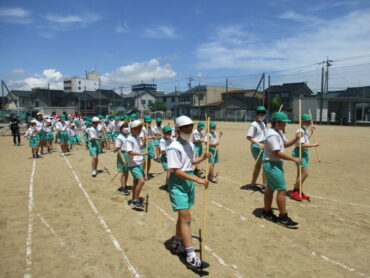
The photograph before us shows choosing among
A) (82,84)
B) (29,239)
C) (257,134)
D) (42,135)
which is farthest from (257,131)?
(82,84)

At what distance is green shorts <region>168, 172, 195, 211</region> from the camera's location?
12.9 feet

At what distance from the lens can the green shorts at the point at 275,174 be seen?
505cm

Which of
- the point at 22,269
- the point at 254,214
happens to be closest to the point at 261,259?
the point at 254,214

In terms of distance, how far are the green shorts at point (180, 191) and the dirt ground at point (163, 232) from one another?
3.01ft

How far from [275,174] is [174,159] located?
2.25 metres

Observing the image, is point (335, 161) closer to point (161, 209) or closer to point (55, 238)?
point (161, 209)

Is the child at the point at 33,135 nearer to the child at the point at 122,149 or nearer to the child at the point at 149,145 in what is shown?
the child at the point at 149,145

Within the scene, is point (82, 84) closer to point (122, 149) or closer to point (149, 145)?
point (149, 145)

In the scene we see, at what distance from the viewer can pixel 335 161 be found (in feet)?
39.0

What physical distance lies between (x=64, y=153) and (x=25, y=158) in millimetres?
1828

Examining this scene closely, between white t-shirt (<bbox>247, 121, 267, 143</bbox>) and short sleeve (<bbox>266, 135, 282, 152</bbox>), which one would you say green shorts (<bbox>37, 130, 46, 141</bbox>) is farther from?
short sleeve (<bbox>266, 135, 282, 152</bbox>)

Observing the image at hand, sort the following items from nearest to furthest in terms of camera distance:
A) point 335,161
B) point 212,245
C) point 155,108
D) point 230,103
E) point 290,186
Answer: point 212,245 < point 290,186 < point 335,161 < point 230,103 < point 155,108

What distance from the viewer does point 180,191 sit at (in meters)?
3.97

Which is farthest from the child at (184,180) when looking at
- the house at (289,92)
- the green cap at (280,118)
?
the house at (289,92)
